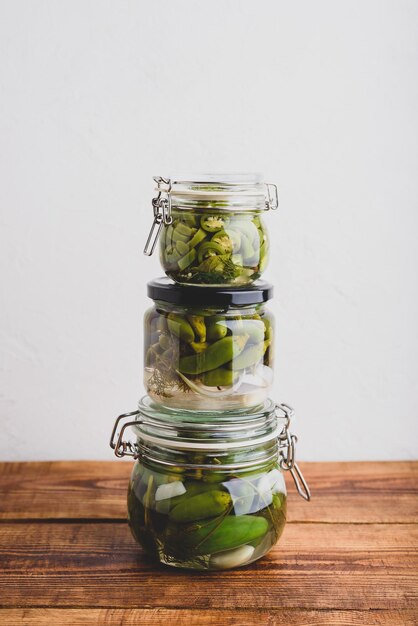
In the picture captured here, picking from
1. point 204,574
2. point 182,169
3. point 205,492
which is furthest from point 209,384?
point 182,169

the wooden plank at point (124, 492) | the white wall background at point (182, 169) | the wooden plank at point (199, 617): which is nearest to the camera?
the wooden plank at point (199, 617)

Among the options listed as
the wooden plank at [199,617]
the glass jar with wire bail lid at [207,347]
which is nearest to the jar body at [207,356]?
the glass jar with wire bail lid at [207,347]

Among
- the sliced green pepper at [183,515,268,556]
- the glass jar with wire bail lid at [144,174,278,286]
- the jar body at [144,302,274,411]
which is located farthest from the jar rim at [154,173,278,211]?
the sliced green pepper at [183,515,268,556]

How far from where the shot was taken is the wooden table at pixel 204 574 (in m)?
0.89

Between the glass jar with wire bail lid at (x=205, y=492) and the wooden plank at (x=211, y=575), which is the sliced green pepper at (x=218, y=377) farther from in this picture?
the wooden plank at (x=211, y=575)

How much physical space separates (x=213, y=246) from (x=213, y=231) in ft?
0.06

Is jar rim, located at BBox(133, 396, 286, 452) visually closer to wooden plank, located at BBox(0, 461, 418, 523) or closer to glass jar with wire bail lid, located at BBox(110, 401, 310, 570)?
glass jar with wire bail lid, located at BBox(110, 401, 310, 570)

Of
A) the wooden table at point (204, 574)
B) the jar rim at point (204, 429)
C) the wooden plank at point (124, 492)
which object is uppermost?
the jar rim at point (204, 429)

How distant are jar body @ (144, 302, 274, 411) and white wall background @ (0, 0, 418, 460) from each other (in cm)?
40

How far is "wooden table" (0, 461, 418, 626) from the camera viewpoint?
885 millimetres

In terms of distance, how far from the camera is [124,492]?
124 centimetres

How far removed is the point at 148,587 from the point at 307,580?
18cm

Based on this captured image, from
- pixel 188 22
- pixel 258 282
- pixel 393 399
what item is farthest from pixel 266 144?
pixel 393 399

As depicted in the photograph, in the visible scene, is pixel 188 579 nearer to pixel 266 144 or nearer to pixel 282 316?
pixel 282 316
